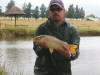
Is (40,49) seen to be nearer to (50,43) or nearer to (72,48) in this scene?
(50,43)

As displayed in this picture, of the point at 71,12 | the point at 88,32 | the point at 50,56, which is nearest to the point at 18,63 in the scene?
the point at 50,56

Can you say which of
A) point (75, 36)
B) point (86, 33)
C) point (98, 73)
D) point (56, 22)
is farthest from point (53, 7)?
point (86, 33)

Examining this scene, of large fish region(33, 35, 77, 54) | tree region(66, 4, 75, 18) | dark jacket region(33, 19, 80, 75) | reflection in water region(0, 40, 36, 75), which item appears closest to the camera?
large fish region(33, 35, 77, 54)

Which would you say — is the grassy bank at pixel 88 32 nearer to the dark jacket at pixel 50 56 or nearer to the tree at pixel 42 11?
the dark jacket at pixel 50 56

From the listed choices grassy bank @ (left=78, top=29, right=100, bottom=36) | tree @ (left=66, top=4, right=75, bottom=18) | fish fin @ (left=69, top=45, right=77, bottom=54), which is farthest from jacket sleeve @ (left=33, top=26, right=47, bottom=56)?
tree @ (left=66, top=4, right=75, bottom=18)

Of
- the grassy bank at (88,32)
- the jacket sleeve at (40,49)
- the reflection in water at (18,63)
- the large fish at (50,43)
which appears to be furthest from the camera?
the grassy bank at (88,32)

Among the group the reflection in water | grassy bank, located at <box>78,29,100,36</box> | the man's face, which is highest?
the man's face

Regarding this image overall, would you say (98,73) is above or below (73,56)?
below

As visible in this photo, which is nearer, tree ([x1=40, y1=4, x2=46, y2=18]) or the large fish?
the large fish

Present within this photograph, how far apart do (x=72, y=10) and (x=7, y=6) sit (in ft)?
93.2

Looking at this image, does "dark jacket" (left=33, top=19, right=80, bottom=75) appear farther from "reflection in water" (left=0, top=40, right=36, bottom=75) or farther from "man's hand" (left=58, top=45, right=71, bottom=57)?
"reflection in water" (left=0, top=40, right=36, bottom=75)

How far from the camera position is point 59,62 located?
346 cm

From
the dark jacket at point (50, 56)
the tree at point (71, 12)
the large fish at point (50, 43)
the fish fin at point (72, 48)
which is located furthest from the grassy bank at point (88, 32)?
the tree at point (71, 12)

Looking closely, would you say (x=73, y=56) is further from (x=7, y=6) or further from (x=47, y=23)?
(x=7, y=6)
